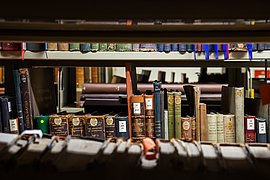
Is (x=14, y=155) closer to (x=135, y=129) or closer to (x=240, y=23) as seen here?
(x=240, y=23)

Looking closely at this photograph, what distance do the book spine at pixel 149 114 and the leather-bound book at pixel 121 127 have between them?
99 millimetres

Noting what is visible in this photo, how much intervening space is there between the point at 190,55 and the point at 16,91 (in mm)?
877

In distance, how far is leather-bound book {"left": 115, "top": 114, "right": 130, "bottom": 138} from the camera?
1741 mm


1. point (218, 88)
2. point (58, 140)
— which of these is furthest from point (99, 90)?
point (58, 140)

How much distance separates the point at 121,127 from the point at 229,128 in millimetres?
525

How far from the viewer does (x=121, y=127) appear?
175 centimetres

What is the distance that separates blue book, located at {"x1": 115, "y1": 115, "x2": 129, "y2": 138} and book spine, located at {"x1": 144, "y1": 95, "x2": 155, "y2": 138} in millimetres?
100

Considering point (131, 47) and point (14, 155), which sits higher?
point (131, 47)

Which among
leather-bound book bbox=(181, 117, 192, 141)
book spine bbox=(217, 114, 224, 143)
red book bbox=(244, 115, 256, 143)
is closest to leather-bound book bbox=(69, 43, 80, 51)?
leather-bound book bbox=(181, 117, 192, 141)

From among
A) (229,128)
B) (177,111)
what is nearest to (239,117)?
(229,128)

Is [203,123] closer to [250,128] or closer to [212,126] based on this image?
[212,126]

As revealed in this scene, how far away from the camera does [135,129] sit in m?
1.72

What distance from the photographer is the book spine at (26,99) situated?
1.73m

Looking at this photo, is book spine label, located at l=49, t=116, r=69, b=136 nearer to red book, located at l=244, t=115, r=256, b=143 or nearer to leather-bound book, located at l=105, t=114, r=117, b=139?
leather-bound book, located at l=105, t=114, r=117, b=139
